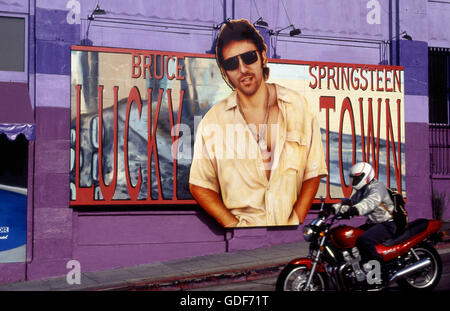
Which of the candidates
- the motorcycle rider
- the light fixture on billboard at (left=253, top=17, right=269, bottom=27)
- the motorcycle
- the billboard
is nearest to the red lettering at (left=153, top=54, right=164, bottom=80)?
the billboard

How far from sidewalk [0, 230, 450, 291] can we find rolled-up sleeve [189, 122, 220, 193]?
1.72 m

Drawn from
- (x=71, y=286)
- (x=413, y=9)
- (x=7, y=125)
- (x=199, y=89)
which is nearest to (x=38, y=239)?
(x=71, y=286)

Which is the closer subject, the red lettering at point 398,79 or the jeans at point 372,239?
the jeans at point 372,239

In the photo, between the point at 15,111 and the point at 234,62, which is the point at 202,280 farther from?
the point at 234,62

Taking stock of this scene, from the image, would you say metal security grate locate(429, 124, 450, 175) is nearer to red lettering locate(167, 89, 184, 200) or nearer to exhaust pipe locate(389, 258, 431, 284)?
red lettering locate(167, 89, 184, 200)

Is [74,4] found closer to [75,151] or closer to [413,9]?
[75,151]

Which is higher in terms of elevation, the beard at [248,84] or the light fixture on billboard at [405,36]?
the light fixture on billboard at [405,36]

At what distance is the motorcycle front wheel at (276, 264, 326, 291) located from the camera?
7.54 metres

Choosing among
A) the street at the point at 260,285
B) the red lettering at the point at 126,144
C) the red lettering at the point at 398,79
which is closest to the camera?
the street at the point at 260,285

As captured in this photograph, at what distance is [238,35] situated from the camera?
45.4 ft

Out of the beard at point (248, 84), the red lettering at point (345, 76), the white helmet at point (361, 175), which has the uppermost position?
the red lettering at point (345, 76)

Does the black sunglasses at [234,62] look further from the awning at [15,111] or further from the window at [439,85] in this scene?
the window at [439,85]

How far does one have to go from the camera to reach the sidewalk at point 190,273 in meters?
10.7

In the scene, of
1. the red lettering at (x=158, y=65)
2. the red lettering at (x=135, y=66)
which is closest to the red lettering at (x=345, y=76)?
the red lettering at (x=158, y=65)
